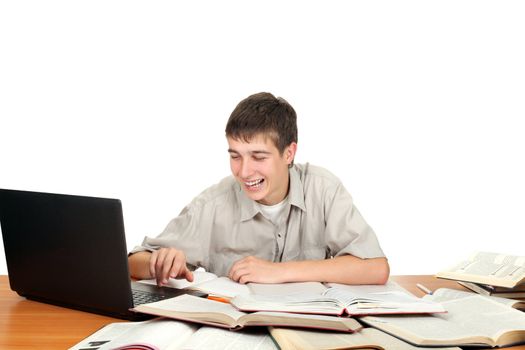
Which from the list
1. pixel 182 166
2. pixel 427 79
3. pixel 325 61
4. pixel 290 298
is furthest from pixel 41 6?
pixel 290 298

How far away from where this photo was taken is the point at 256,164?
1931 millimetres

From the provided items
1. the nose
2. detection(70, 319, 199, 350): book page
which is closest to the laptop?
detection(70, 319, 199, 350): book page

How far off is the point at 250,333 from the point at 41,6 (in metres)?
2.95

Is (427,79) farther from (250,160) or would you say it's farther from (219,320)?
(219,320)

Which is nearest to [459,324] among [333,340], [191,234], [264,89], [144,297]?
[333,340]

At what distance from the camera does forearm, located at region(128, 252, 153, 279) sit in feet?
5.66

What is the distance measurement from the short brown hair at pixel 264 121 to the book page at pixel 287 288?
478 millimetres

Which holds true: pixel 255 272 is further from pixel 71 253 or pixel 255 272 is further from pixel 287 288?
pixel 71 253

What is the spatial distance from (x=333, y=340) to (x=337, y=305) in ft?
0.63

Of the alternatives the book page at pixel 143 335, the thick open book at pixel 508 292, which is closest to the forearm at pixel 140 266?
the book page at pixel 143 335

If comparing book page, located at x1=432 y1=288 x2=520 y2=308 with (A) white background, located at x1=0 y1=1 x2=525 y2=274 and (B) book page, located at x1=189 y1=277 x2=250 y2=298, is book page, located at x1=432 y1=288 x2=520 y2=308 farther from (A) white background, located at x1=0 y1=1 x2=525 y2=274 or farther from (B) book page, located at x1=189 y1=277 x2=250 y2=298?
(A) white background, located at x1=0 y1=1 x2=525 y2=274

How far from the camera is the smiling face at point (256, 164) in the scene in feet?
6.29

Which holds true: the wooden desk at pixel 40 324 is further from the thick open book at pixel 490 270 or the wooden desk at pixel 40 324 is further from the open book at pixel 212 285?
the thick open book at pixel 490 270

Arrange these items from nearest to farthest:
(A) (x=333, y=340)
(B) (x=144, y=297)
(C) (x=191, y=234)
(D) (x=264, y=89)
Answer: (A) (x=333, y=340)
(B) (x=144, y=297)
(C) (x=191, y=234)
(D) (x=264, y=89)
